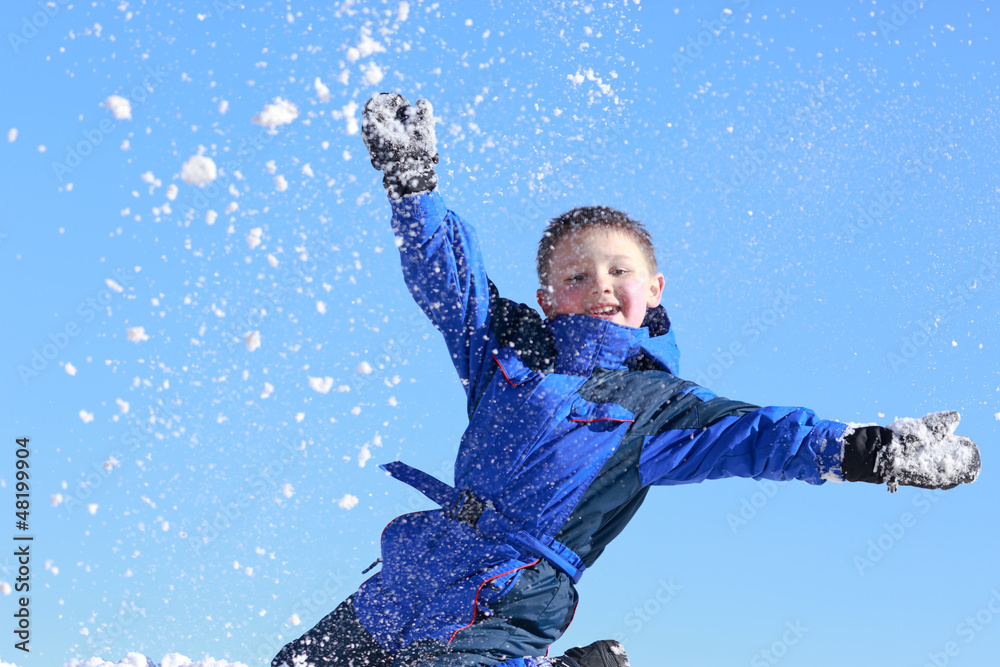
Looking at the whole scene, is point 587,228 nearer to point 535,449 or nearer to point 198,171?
point 535,449

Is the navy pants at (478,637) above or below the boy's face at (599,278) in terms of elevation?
below

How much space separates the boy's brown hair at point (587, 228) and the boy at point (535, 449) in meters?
0.09

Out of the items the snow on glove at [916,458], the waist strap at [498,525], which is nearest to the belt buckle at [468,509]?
the waist strap at [498,525]

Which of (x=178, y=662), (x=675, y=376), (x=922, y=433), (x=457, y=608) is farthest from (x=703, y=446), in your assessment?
(x=178, y=662)

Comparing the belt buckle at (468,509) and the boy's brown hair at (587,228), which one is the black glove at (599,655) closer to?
the belt buckle at (468,509)

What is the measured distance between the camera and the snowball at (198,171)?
3.80 m

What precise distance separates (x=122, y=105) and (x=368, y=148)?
3.58 feet

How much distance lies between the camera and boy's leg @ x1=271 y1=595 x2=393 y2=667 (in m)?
3.53

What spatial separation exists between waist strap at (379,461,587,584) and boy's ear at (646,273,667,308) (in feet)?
3.70

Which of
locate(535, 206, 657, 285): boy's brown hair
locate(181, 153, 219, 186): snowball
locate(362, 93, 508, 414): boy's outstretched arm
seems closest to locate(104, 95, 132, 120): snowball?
locate(181, 153, 219, 186): snowball

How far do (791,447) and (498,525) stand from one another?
1.05m

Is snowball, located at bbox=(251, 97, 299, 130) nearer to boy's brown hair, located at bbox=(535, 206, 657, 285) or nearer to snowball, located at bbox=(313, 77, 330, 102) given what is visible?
snowball, located at bbox=(313, 77, 330, 102)

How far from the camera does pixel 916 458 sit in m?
3.23

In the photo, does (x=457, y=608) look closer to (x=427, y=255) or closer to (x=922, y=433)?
→ (x=427, y=255)
